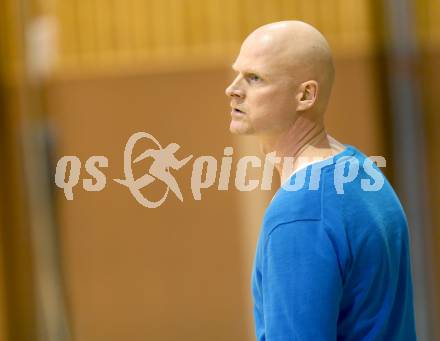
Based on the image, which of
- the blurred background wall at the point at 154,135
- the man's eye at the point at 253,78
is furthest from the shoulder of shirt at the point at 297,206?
the blurred background wall at the point at 154,135

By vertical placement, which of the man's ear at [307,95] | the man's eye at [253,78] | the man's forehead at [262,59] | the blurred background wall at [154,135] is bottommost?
the blurred background wall at [154,135]

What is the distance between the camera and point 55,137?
2.28 meters

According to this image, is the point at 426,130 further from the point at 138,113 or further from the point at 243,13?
the point at 138,113

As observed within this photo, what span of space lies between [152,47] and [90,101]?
0.74 ft

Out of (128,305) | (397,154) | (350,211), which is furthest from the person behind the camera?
(128,305)

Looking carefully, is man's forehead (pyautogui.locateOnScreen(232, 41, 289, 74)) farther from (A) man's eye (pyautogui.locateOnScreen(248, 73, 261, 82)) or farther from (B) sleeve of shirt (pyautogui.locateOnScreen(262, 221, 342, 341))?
(B) sleeve of shirt (pyautogui.locateOnScreen(262, 221, 342, 341))

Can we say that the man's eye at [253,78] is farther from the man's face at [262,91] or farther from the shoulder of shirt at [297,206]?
the shoulder of shirt at [297,206]

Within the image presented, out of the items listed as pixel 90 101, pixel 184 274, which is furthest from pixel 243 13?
pixel 184 274

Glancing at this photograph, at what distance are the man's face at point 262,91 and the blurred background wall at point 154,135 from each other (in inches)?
54.6

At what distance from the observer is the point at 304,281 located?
0.74 m

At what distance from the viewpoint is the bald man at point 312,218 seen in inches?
29.4

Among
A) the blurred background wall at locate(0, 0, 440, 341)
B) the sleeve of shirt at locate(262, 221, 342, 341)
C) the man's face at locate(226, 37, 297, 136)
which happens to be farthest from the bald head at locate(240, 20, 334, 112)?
the blurred background wall at locate(0, 0, 440, 341)
